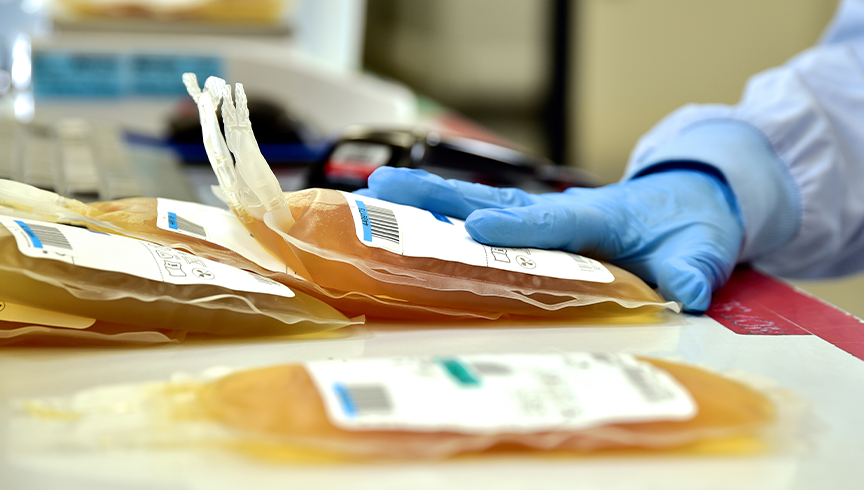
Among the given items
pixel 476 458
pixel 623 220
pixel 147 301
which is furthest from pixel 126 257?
pixel 623 220

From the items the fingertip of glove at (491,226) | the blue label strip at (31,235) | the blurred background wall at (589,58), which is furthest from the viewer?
the blurred background wall at (589,58)

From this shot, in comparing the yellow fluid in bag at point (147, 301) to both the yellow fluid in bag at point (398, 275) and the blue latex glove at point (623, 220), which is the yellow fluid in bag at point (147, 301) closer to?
the yellow fluid in bag at point (398, 275)

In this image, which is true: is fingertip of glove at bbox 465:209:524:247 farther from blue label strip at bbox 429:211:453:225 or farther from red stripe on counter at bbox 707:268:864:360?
red stripe on counter at bbox 707:268:864:360

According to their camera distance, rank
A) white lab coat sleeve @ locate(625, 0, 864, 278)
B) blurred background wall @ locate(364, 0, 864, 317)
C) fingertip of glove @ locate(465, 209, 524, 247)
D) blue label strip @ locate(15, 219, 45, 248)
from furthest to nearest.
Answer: blurred background wall @ locate(364, 0, 864, 317) < white lab coat sleeve @ locate(625, 0, 864, 278) < fingertip of glove @ locate(465, 209, 524, 247) < blue label strip @ locate(15, 219, 45, 248)

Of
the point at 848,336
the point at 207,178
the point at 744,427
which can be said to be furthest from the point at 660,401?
the point at 207,178

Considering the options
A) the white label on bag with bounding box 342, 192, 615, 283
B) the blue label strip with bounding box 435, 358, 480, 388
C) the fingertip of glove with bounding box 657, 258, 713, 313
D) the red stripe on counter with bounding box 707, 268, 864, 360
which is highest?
the white label on bag with bounding box 342, 192, 615, 283

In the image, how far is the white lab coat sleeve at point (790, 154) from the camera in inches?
30.3

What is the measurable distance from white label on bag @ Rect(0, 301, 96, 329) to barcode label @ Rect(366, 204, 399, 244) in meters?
0.20

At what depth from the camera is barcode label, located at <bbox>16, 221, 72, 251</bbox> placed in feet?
1.36

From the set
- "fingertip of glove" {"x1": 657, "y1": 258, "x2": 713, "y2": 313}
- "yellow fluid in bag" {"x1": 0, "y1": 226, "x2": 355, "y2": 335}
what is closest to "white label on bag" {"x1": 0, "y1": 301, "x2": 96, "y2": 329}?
"yellow fluid in bag" {"x1": 0, "y1": 226, "x2": 355, "y2": 335}

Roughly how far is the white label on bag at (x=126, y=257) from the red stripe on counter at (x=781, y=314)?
371 mm

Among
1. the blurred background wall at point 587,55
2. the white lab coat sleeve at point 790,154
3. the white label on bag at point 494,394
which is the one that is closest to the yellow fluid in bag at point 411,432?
the white label on bag at point 494,394

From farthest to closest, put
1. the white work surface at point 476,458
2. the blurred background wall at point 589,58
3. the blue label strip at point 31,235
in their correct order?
the blurred background wall at point 589,58 → the blue label strip at point 31,235 → the white work surface at point 476,458

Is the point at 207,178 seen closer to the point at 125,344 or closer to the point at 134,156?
the point at 134,156
